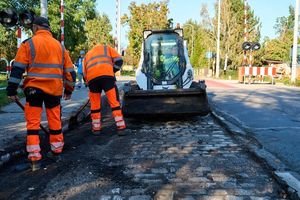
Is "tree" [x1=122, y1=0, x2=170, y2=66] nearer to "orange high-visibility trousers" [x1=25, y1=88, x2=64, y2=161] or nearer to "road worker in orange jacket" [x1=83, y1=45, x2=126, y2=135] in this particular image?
"road worker in orange jacket" [x1=83, y1=45, x2=126, y2=135]

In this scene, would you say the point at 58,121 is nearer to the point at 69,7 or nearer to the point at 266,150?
the point at 266,150

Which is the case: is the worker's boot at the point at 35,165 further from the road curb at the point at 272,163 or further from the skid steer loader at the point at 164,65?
the skid steer loader at the point at 164,65

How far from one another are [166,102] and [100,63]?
1.82 m

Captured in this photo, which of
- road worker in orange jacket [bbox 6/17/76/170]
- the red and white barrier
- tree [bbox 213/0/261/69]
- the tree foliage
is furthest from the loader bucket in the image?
tree [bbox 213/0/261/69]

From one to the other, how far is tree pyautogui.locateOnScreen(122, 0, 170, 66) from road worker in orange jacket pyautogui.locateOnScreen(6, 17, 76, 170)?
41255 millimetres

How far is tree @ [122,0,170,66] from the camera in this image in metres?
46.9

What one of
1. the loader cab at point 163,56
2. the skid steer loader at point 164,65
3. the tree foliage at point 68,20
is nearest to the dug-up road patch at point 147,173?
the skid steer loader at point 164,65

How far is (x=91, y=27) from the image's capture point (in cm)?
5788

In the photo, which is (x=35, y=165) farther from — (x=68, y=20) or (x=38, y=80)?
(x=68, y=20)

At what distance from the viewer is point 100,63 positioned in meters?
7.04

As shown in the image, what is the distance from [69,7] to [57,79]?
98.7 ft

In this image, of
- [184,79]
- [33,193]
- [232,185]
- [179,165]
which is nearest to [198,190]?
[232,185]

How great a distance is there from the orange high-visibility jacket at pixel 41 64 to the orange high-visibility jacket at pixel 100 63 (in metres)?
1.73

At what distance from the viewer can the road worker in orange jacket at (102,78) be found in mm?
7012
